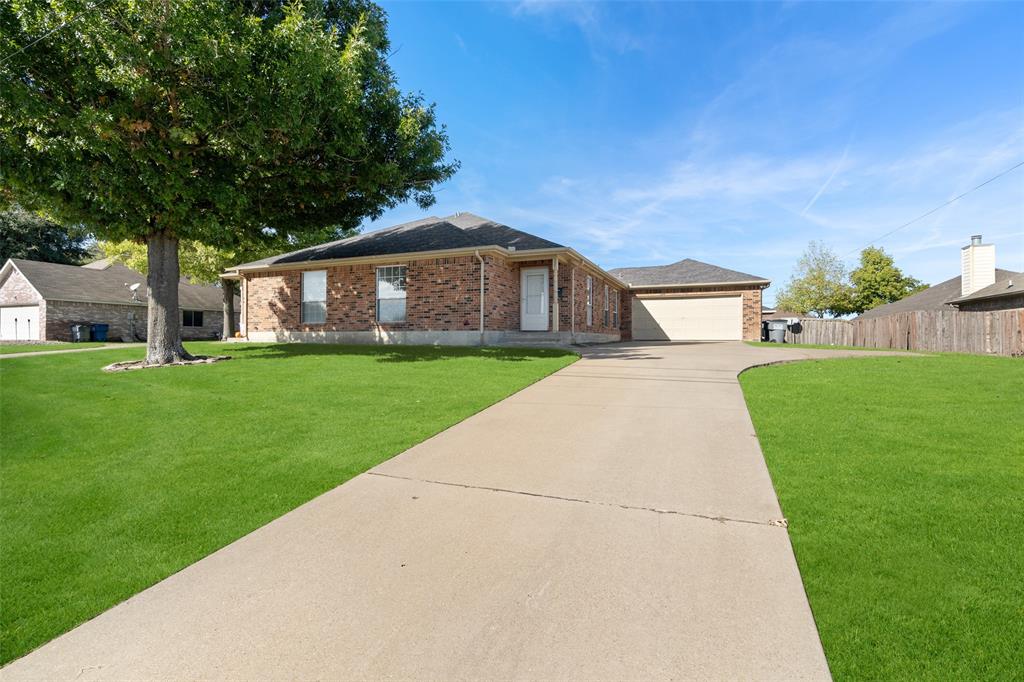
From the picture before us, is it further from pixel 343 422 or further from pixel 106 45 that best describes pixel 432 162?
pixel 343 422

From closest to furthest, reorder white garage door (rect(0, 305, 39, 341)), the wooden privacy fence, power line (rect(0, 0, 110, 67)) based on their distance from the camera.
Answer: power line (rect(0, 0, 110, 67))
the wooden privacy fence
white garage door (rect(0, 305, 39, 341))

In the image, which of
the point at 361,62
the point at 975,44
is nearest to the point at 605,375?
the point at 361,62

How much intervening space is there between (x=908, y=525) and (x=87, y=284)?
36.4m

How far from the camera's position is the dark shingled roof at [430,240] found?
14586 mm

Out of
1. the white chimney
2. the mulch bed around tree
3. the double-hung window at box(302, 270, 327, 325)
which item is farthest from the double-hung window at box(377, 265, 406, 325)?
the white chimney

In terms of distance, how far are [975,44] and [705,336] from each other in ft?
45.0

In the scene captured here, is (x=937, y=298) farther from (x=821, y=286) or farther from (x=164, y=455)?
(x=164, y=455)

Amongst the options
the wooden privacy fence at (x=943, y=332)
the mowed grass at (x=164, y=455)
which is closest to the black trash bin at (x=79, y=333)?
the mowed grass at (x=164, y=455)

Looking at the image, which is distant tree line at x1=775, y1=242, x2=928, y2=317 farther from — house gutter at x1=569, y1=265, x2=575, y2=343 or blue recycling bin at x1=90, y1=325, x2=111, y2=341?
blue recycling bin at x1=90, y1=325, x2=111, y2=341

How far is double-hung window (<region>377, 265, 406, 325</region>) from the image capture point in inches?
587

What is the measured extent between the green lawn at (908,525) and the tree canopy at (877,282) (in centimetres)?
4304

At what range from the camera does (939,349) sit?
51.0ft

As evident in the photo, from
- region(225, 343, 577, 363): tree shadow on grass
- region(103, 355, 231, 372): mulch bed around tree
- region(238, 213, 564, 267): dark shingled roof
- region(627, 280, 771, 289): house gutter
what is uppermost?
region(238, 213, 564, 267): dark shingled roof

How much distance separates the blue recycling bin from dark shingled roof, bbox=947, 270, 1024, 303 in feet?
144
